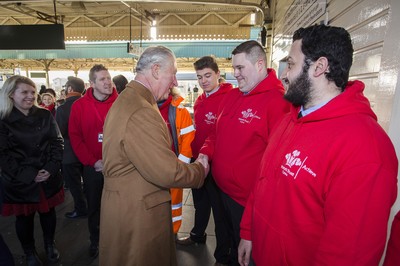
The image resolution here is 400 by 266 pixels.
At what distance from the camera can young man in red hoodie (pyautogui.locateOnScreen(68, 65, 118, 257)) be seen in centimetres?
283

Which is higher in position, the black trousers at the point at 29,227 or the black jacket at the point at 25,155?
the black jacket at the point at 25,155

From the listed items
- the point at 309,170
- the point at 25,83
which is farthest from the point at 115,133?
the point at 25,83

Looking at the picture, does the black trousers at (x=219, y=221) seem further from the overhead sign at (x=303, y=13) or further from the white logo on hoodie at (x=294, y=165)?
the overhead sign at (x=303, y=13)

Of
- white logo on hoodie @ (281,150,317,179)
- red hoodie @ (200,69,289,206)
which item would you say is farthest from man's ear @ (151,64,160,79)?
white logo on hoodie @ (281,150,317,179)

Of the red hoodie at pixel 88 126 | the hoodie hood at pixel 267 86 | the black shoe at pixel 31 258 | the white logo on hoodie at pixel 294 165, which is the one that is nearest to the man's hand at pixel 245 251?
the white logo on hoodie at pixel 294 165

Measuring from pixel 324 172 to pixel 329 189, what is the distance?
7cm

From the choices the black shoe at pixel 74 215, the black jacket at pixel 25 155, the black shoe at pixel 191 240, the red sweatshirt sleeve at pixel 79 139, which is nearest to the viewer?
the black jacket at pixel 25 155

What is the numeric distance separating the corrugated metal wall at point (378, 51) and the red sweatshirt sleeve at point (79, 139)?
8.91 ft

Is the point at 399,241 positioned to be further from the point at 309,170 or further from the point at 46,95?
the point at 46,95

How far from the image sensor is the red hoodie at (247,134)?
1.89 meters

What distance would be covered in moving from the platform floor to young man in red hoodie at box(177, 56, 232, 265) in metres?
0.17

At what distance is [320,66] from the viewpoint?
1.19 meters

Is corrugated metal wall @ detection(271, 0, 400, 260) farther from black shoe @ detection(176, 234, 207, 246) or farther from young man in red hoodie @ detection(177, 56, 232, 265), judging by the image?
black shoe @ detection(176, 234, 207, 246)

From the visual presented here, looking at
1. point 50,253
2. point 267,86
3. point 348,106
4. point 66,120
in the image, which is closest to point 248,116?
point 267,86
